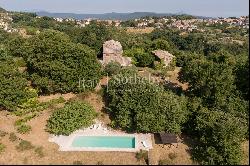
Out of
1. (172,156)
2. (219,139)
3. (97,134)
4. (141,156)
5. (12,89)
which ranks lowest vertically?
(172,156)

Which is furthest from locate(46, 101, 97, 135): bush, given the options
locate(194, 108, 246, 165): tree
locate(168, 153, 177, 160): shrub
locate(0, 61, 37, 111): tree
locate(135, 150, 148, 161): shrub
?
locate(194, 108, 246, 165): tree

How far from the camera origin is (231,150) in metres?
20.4

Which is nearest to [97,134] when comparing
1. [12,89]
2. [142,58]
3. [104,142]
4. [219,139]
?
[104,142]

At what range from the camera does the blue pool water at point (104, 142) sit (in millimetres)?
22859

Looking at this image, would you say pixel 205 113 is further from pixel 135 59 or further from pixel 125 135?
pixel 135 59

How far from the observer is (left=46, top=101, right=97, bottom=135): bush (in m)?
24.2

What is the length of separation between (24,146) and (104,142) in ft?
17.3

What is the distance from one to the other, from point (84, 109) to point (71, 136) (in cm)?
250

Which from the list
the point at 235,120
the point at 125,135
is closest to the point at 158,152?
the point at 125,135

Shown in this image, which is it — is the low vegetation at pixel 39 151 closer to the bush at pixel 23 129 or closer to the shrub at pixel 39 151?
the shrub at pixel 39 151

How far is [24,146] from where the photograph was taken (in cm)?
2233

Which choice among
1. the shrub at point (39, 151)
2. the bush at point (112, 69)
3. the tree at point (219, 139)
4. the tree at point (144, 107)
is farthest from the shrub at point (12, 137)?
the bush at point (112, 69)

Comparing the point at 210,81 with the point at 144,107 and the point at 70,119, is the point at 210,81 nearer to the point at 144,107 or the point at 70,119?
the point at 144,107

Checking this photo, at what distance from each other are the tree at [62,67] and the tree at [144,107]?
459 cm
